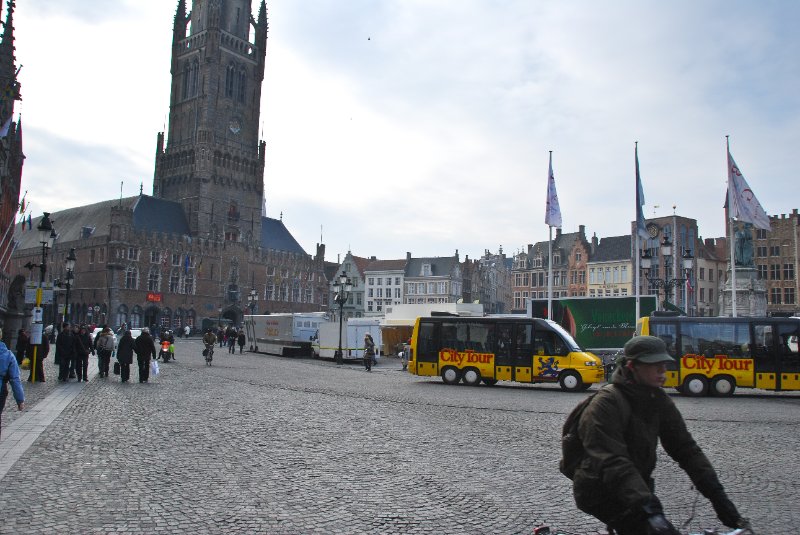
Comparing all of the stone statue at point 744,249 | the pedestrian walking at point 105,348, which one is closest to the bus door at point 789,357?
the pedestrian walking at point 105,348

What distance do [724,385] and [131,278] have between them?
213 ft

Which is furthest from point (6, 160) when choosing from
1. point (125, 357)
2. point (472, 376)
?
point (472, 376)

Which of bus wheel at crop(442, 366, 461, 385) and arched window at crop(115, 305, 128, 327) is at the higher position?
arched window at crop(115, 305, 128, 327)

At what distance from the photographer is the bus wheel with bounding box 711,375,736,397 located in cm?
2047

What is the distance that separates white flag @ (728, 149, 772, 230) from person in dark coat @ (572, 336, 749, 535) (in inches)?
1099

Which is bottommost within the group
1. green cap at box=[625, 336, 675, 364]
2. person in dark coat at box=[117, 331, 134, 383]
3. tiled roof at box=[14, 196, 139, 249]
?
person in dark coat at box=[117, 331, 134, 383]

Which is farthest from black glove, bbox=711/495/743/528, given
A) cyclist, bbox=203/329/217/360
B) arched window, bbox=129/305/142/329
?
arched window, bbox=129/305/142/329

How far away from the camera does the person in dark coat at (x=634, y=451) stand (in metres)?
3.17

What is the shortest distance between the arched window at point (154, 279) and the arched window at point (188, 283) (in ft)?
10.9

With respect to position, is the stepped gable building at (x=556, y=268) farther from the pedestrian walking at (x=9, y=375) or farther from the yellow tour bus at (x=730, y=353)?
the pedestrian walking at (x=9, y=375)

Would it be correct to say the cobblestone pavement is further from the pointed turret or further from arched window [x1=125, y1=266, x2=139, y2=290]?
the pointed turret

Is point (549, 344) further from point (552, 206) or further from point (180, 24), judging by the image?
point (180, 24)

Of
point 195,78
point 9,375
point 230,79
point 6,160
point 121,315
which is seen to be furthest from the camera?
point 230,79

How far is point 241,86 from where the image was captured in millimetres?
89812
